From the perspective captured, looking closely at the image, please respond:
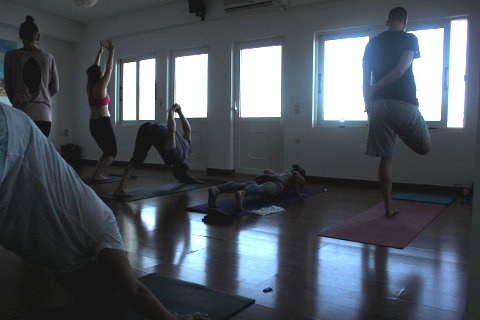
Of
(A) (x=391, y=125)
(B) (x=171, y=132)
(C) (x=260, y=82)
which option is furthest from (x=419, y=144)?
(C) (x=260, y=82)

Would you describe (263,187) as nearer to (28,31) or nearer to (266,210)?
(266,210)

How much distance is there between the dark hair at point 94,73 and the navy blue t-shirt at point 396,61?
2.84 metres

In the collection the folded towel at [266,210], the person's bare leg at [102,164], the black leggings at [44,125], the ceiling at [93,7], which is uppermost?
the ceiling at [93,7]

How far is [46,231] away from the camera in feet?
2.93

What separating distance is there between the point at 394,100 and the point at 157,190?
8.30 feet

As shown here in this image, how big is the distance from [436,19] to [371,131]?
97.2 inches

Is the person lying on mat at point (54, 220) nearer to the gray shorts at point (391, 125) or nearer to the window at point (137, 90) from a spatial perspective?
the gray shorts at point (391, 125)

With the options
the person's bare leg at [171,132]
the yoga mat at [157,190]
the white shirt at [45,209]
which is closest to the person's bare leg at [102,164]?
the yoga mat at [157,190]

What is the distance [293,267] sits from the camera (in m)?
1.85

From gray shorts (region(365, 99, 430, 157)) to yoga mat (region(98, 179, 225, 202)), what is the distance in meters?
2.12

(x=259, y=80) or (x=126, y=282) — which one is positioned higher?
(x=259, y=80)

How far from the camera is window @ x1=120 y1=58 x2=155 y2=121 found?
7020 mm

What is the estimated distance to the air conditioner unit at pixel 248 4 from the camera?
17.3 ft

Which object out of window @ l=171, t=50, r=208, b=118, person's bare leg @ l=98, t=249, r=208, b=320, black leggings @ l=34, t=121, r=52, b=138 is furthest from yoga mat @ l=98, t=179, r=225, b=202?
person's bare leg @ l=98, t=249, r=208, b=320
